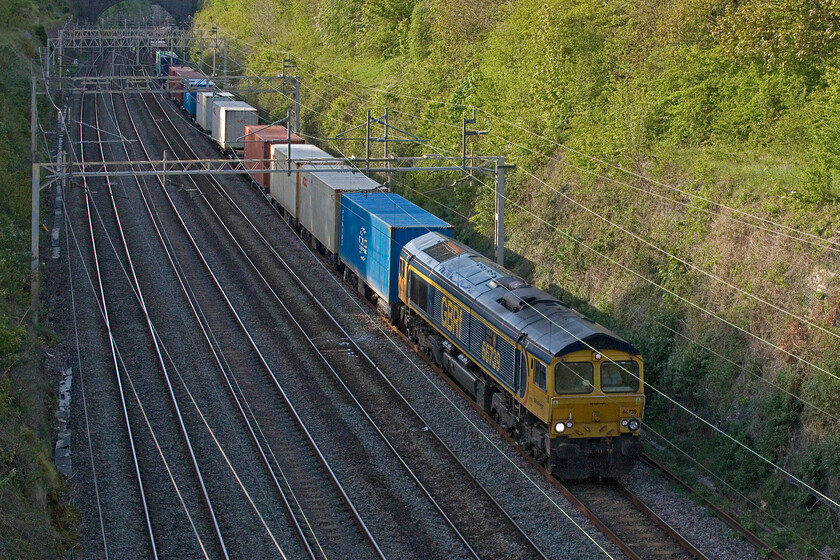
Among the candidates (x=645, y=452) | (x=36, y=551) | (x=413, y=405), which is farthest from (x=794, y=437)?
(x=36, y=551)

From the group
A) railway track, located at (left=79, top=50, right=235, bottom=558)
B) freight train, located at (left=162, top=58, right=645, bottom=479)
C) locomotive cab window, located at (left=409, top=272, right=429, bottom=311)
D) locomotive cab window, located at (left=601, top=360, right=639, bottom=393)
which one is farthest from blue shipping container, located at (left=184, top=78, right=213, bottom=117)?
locomotive cab window, located at (left=601, top=360, right=639, bottom=393)

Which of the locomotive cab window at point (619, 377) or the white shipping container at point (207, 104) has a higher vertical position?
the white shipping container at point (207, 104)

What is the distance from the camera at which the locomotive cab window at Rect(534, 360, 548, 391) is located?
17.4 m

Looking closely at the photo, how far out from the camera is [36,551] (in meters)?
13.8

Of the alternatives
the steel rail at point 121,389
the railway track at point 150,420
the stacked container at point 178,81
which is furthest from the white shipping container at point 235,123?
the stacked container at point 178,81

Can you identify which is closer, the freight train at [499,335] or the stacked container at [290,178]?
the freight train at [499,335]

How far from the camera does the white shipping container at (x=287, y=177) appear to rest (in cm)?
3638

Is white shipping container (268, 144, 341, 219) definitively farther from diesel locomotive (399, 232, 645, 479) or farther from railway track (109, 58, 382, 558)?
diesel locomotive (399, 232, 645, 479)

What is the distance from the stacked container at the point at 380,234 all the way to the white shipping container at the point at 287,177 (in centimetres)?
567

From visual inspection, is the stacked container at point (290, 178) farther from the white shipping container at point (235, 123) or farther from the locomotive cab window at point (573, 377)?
the locomotive cab window at point (573, 377)

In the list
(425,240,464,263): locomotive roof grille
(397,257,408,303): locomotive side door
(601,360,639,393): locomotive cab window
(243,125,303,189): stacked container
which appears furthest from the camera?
(243,125,303,189): stacked container

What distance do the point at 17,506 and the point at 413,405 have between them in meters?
9.59

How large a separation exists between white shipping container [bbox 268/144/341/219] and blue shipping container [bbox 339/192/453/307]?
18.8 ft

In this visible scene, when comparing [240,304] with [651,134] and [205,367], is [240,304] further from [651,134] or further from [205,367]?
[651,134]
